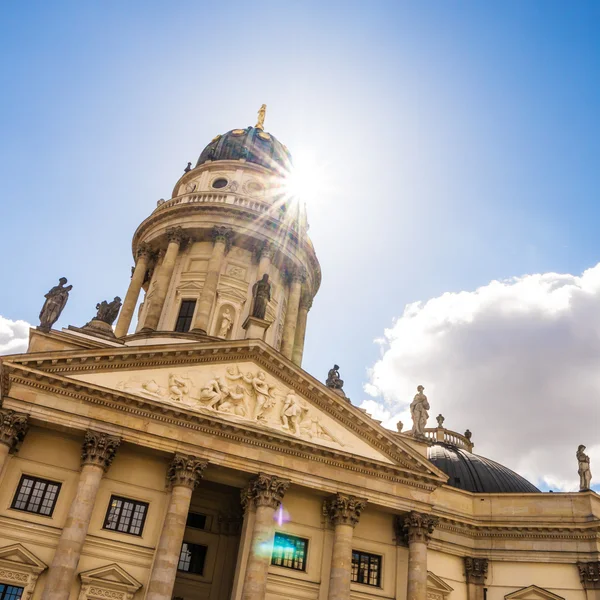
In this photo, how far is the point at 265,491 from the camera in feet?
86.2

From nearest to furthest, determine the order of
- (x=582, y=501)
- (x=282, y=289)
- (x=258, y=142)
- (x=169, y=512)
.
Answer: (x=169, y=512)
(x=582, y=501)
(x=282, y=289)
(x=258, y=142)

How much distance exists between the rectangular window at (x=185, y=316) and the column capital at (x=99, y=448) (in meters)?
14.2

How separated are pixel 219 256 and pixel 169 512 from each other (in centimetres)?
1859

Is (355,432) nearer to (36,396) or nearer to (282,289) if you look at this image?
(36,396)

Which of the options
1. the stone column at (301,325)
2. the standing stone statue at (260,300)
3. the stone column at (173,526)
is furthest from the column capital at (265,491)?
the stone column at (301,325)

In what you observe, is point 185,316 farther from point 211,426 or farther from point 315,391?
point 211,426

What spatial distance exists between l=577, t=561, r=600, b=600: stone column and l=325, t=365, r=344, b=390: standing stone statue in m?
14.3

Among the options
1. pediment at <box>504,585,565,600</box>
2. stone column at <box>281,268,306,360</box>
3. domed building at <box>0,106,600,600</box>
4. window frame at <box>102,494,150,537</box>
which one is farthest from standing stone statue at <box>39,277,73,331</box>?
pediment at <box>504,585,565,600</box>

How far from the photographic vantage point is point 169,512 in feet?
81.3

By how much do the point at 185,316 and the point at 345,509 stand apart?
666 inches

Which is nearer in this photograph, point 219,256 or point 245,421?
point 245,421

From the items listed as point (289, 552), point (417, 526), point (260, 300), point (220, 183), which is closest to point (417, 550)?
point (417, 526)

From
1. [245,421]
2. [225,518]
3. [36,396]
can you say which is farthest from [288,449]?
[36,396]

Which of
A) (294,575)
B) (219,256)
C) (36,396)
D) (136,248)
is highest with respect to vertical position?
(136,248)
